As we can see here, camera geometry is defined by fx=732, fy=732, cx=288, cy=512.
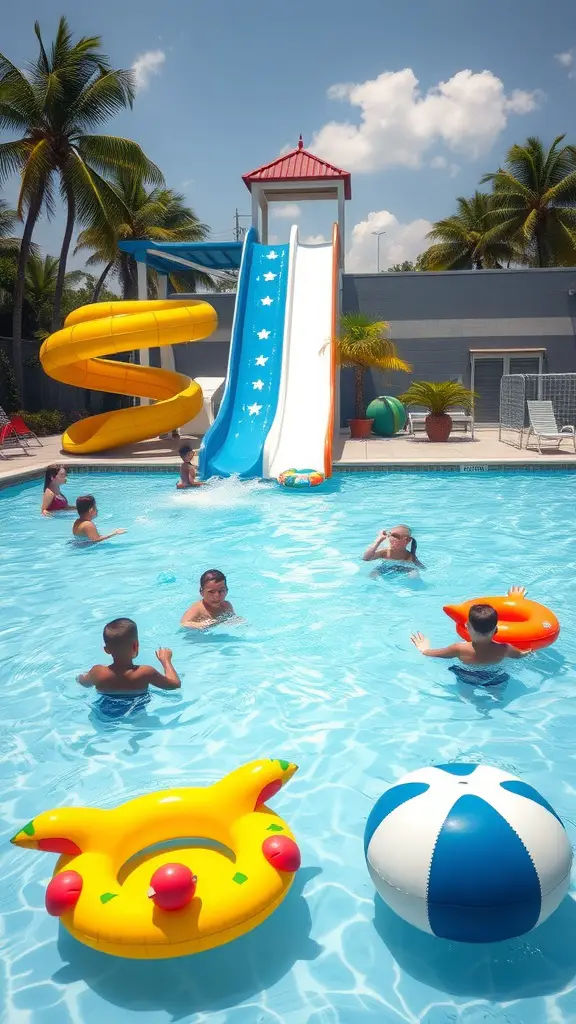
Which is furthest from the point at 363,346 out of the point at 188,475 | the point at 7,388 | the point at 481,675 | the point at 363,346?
the point at 481,675

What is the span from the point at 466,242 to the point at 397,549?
32.4 m

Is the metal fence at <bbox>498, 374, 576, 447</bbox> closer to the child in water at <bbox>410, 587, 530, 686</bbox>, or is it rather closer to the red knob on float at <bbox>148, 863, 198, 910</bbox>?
the child in water at <bbox>410, 587, 530, 686</bbox>

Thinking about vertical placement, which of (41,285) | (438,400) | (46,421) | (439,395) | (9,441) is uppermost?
(41,285)

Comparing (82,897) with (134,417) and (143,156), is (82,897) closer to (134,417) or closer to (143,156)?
(134,417)

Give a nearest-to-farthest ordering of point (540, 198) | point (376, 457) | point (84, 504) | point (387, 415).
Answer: point (84, 504) → point (376, 457) → point (387, 415) → point (540, 198)

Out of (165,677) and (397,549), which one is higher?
(397,549)

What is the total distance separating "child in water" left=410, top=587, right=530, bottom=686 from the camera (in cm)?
441

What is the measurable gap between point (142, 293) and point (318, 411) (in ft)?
22.7

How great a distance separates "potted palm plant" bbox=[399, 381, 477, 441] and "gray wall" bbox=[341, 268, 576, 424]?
3815mm

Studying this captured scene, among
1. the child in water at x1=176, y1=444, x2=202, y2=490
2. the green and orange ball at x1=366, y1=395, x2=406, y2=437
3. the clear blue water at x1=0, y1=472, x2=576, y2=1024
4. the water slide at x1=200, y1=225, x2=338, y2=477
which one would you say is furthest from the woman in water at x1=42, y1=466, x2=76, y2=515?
the green and orange ball at x1=366, y1=395, x2=406, y2=437

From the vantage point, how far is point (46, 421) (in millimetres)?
21484

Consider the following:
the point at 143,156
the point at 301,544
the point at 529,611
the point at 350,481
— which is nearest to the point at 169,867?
the point at 529,611

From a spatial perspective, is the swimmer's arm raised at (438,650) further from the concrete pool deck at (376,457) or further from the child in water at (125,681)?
the concrete pool deck at (376,457)

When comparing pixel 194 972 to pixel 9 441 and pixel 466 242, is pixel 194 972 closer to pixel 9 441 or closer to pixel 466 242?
pixel 9 441
